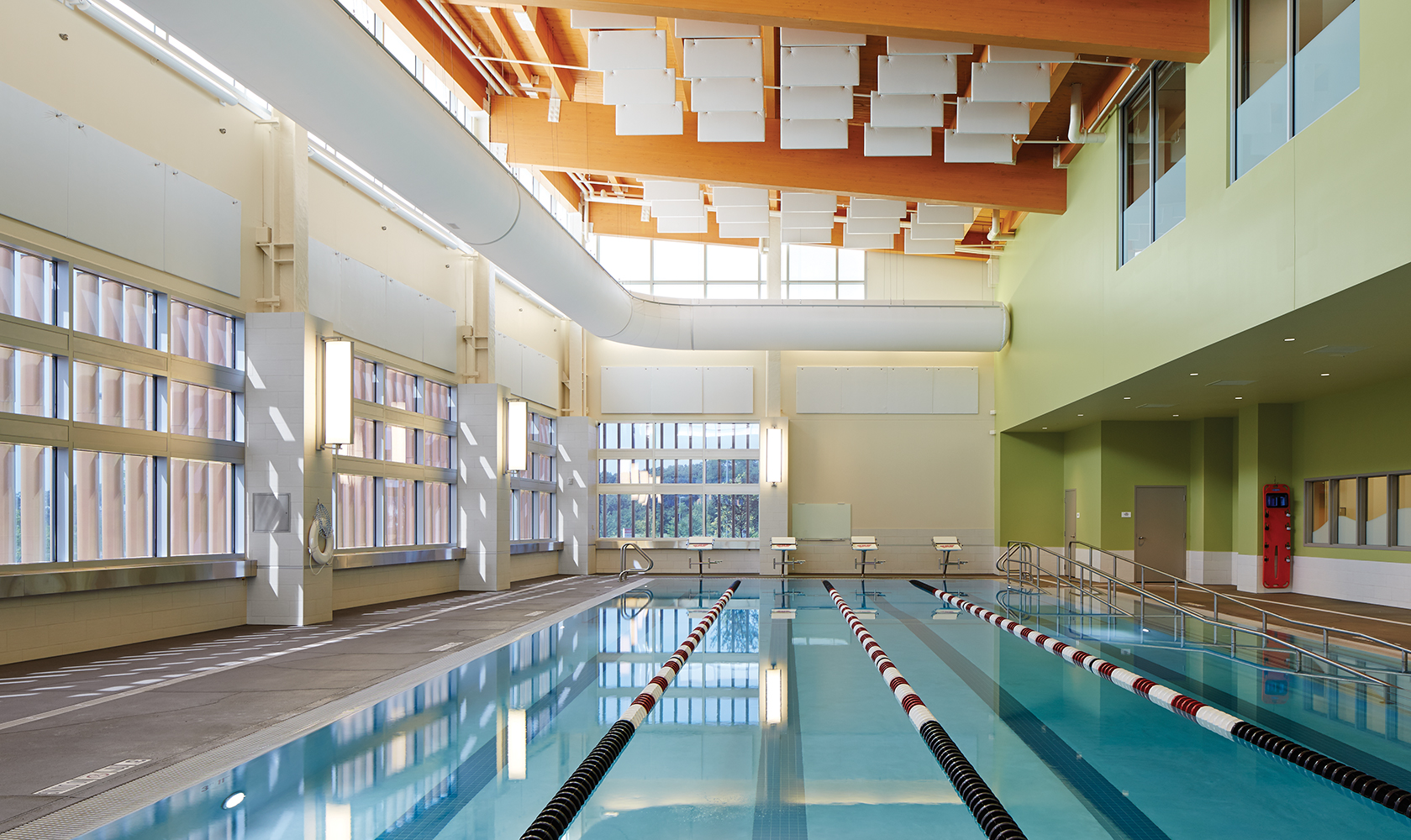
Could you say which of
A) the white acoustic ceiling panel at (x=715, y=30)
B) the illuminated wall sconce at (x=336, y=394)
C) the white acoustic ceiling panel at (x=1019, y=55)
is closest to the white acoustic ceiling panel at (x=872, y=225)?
the white acoustic ceiling panel at (x=1019, y=55)

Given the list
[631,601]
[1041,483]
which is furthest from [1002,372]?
[631,601]

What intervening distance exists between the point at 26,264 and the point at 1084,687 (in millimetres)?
10109

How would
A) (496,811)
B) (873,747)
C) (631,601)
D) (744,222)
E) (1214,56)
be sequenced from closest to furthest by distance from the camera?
(496,811) → (873,747) → (1214,56) → (631,601) → (744,222)

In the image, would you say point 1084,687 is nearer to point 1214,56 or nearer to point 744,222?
point 1214,56

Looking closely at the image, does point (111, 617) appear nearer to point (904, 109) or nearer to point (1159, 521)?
point (904, 109)

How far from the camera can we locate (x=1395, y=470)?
11938mm

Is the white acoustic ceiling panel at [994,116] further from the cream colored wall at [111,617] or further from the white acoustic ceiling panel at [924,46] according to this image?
the cream colored wall at [111,617]

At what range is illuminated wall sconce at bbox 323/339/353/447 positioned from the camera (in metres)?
11.4

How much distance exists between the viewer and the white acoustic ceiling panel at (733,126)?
457 inches

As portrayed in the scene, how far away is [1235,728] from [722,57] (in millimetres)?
7842

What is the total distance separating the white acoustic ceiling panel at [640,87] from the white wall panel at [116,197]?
4.89 metres

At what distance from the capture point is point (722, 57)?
9938 millimetres

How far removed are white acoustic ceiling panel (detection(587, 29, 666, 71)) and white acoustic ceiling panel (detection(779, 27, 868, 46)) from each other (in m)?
1.30

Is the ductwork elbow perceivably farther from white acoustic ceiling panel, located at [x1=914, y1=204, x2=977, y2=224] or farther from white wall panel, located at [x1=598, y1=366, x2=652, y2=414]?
white wall panel, located at [x1=598, y1=366, x2=652, y2=414]
